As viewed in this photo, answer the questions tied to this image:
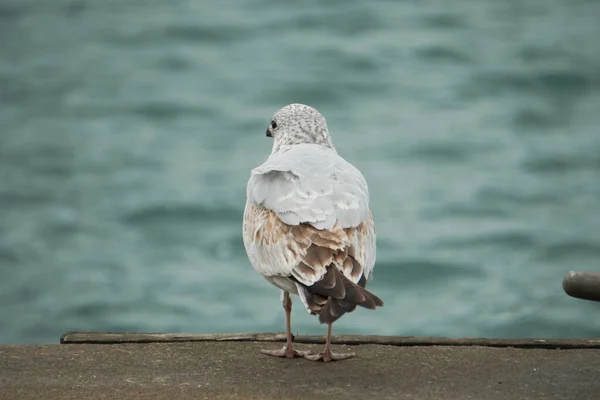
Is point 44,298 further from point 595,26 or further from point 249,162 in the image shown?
point 595,26

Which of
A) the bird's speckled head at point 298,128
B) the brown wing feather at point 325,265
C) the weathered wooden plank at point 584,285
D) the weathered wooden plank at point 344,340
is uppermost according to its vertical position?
the bird's speckled head at point 298,128

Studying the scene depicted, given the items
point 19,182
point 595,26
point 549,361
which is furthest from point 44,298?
point 595,26

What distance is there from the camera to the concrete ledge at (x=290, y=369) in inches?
205

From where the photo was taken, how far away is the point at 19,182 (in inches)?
739

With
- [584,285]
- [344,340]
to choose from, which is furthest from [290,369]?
[584,285]

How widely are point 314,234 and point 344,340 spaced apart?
79 cm

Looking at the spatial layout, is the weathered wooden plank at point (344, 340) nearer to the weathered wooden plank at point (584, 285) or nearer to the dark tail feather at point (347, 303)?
the dark tail feather at point (347, 303)

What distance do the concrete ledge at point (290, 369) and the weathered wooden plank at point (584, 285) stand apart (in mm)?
604

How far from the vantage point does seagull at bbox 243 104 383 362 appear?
5332 millimetres

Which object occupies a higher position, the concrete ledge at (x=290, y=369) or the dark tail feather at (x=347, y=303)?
the dark tail feather at (x=347, y=303)

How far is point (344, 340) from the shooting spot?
6125 millimetres

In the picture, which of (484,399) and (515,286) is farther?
(515,286)

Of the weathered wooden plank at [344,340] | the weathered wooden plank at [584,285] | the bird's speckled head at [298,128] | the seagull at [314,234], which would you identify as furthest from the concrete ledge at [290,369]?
the bird's speckled head at [298,128]

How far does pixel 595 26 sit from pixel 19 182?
12.1 metres
